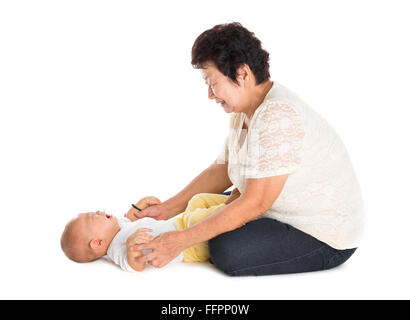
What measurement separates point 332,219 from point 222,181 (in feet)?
2.54

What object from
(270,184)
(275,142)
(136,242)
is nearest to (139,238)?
(136,242)

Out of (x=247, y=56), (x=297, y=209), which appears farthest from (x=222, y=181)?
(x=247, y=56)

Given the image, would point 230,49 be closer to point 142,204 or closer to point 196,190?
point 196,190

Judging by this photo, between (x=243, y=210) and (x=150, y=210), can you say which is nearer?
(x=243, y=210)

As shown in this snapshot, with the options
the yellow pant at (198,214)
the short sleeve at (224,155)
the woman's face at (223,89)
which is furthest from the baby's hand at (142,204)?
the woman's face at (223,89)

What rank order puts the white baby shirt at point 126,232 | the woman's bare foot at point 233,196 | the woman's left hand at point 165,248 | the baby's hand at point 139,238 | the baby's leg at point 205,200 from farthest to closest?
the baby's leg at point 205,200 → the woman's bare foot at point 233,196 → the white baby shirt at point 126,232 → the baby's hand at point 139,238 → the woman's left hand at point 165,248

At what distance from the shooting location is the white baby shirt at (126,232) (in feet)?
8.69

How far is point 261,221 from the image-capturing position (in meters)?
2.57

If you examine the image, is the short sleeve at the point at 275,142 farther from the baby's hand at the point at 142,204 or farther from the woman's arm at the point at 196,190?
the baby's hand at the point at 142,204

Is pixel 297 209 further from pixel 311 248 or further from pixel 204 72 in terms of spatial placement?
pixel 204 72

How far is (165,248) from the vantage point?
2461 millimetres

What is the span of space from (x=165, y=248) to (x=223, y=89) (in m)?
0.74

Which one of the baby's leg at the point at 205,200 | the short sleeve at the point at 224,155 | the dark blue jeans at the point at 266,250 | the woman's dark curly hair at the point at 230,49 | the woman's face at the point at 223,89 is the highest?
the woman's dark curly hair at the point at 230,49

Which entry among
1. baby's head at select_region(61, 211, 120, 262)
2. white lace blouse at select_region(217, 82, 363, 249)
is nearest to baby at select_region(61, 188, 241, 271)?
baby's head at select_region(61, 211, 120, 262)
